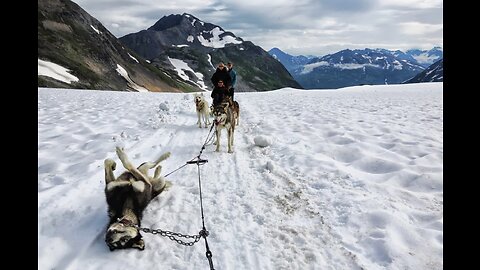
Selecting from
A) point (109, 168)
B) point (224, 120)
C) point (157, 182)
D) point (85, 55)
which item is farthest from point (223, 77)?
point (85, 55)

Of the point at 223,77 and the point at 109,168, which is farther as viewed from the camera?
the point at 223,77

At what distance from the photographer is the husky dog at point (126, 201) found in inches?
184

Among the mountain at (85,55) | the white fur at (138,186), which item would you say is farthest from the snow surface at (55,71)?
the white fur at (138,186)

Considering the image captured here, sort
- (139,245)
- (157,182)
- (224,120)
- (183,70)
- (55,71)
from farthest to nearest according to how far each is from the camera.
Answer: (183,70), (55,71), (224,120), (157,182), (139,245)

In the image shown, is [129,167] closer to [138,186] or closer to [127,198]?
[138,186]

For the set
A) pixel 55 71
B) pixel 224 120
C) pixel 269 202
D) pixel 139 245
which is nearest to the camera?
pixel 139 245

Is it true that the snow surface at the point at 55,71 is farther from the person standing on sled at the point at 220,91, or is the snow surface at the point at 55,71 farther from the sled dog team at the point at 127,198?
the sled dog team at the point at 127,198

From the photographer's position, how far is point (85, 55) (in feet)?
291

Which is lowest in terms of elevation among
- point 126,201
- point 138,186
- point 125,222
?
point 125,222

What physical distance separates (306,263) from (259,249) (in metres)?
0.69

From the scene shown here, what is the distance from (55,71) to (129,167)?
7064 cm

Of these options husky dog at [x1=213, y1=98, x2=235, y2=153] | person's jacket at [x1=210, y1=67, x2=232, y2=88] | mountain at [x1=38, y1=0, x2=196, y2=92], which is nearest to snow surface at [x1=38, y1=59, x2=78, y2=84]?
mountain at [x1=38, y1=0, x2=196, y2=92]
